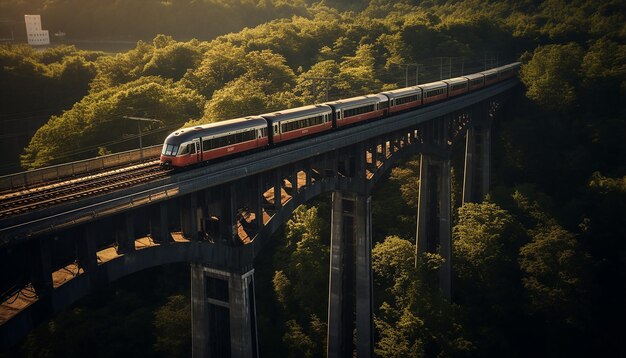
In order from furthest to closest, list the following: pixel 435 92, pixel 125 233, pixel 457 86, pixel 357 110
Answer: pixel 457 86 < pixel 435 92 < pixel 357 110 < pixel 125 233

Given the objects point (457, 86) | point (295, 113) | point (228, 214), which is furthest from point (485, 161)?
point (228, 214)

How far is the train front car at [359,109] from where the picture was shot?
1500 inches

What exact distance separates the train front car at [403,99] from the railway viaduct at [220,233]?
6.47 feet

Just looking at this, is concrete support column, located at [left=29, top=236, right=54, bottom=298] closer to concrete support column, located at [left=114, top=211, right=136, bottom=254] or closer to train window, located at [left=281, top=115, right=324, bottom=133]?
concrete support column, located at [left=114, top=211, right=136, bottom=254]

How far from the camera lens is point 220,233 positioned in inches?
1032

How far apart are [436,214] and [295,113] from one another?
79.4 feet

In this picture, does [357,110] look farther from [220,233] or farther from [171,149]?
[220,233]

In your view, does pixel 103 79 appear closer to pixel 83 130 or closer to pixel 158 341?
pixel 83 130

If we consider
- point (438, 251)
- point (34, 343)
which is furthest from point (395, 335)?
point (34, 343)

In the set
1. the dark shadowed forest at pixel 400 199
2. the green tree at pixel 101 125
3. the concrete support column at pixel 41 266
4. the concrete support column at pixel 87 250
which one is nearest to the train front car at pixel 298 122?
the dark shadowed forest at pixel 400 199

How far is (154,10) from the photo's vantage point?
112250mm

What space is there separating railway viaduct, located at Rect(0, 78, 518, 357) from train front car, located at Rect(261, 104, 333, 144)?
185 centimetres

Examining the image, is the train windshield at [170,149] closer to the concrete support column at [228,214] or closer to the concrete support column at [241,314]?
the concrete support column at [228,214]

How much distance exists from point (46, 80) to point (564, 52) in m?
68.4
